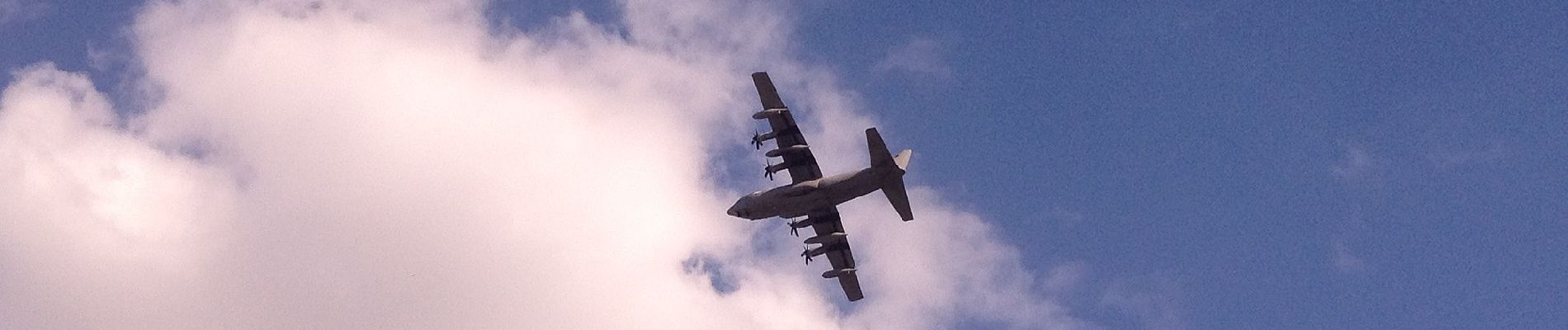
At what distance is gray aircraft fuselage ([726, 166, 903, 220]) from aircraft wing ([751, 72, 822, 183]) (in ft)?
2.61

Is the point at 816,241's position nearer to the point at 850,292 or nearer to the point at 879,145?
the point at 850,292

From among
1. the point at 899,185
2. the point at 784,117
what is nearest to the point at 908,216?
the point at 899,185

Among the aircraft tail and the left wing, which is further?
the left wing

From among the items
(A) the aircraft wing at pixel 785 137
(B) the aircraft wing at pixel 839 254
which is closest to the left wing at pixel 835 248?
(B) the aircraft wing at pixel 839 254

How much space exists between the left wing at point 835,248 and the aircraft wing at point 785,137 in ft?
19.5

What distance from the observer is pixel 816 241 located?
8625 centimetres

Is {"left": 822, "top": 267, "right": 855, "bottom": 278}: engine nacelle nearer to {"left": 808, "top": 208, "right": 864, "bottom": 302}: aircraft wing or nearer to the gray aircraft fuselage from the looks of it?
{"left": 808, "top": 208, "right": 864, "bottom": 302}: aircraft wing

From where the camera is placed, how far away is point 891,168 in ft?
239

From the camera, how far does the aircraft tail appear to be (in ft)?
235

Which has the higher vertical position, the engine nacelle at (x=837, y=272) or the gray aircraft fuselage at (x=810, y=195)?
the engine nacelle at (x=837, y=272)

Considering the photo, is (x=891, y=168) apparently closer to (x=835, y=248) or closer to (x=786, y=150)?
(x=786, y=150)

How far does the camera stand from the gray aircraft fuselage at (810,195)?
7406 centimetres

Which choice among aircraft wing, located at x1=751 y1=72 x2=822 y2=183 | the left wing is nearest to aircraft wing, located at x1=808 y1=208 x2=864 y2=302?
the left wing

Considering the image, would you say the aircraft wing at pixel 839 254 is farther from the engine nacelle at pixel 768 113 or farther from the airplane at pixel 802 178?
the engine nacelle at pixel 768 113
